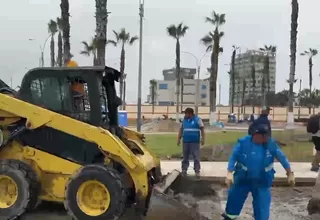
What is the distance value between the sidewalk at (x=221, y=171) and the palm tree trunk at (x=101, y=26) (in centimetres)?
571

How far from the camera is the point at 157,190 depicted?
810cm

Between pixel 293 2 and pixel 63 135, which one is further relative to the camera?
pixel 293 2

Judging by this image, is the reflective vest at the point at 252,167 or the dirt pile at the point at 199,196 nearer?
the reflective vest at the point at 252,167

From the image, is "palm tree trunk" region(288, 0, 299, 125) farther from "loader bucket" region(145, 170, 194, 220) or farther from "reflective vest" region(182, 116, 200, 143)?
"loader bucket" region(145, 170, 194, 220)

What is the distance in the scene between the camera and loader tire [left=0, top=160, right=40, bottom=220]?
7539 mm

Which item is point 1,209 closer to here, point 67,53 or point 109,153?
point 109,153

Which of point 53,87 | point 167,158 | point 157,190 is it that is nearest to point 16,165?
point 53,87

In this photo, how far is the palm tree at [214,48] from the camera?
52956 mm

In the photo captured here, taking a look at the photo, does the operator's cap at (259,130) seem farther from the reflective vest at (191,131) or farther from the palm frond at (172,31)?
the palm frond at (172,31)

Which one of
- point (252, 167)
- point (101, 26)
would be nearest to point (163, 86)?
point (101, 26)

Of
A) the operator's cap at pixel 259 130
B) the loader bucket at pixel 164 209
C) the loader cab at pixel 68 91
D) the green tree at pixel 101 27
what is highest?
the green tree at pixel 101 27

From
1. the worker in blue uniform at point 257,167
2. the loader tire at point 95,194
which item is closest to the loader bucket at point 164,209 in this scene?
the loader tire at point 95,194

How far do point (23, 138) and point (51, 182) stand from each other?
74cm

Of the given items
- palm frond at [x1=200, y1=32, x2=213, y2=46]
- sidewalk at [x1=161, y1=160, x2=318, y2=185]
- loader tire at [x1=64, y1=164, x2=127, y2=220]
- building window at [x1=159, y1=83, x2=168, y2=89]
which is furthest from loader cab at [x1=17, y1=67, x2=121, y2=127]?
building window at [x1=159, y1=83, x2=168, y2=89]
